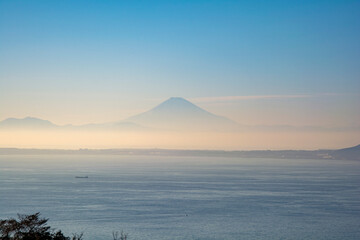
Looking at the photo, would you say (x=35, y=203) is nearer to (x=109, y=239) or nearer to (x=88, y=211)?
(x=88, y=211)

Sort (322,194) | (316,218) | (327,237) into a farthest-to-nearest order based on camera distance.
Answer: (322,194) < (316,218) < (327,237)

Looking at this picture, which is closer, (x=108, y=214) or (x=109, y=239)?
(x=109, y=239)

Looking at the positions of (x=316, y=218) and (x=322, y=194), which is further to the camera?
(x=322, y=194)

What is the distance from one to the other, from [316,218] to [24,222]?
125 feet

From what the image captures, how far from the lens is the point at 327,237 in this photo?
4572cm

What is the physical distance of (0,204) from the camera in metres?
65.4

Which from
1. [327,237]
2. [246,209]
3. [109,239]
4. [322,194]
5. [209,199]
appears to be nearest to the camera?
[109,239]

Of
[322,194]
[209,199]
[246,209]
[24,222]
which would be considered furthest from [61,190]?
[24,222]

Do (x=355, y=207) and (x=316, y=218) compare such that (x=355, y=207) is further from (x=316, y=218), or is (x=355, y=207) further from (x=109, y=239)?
(x=109, y=239)

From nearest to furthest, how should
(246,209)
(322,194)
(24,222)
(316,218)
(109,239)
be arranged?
(24,222) → (109,239) → (316,218) → (246,209) → (322,194)

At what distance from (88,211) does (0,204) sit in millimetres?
14672

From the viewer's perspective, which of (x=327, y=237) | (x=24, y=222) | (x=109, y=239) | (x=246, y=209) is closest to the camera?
(x=24, y=222)

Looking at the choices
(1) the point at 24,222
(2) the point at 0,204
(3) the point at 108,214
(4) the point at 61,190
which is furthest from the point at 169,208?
(1) the point at 24,222

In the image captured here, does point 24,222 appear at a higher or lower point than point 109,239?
higher
